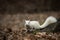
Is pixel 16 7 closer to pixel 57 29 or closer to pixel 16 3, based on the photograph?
pixel 16 3

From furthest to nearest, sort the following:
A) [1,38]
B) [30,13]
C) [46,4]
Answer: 1. [46,4]
2. [30,13]
3. [1,38]

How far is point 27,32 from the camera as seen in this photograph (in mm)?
7340

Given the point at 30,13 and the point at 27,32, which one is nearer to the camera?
the point at 27,32

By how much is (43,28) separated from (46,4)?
23.3 ft

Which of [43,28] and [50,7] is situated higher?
[50,7]

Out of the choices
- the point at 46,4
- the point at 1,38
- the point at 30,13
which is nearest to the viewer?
the point at 1,38

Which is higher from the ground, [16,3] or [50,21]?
[16,3]

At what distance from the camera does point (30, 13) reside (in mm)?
13500

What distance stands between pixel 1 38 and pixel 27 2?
7959 millimetres

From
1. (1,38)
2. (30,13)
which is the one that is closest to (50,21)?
(1,38)

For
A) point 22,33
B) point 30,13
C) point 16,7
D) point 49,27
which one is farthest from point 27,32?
point 16,7

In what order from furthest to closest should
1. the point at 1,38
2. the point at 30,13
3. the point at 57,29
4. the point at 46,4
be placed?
the point at 46,4 → the point at 30,13 → the point at 57,29 → the point at 1,38

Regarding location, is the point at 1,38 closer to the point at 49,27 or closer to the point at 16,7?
the point at 49,27

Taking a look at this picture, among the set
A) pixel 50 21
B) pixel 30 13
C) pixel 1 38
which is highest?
pixel 30 13
